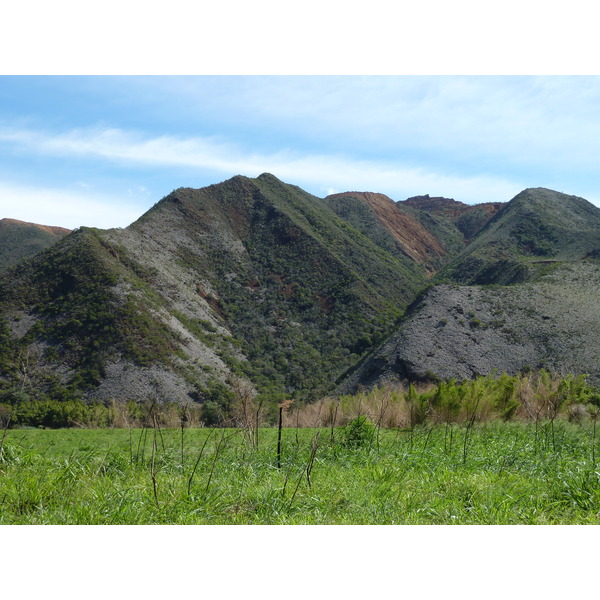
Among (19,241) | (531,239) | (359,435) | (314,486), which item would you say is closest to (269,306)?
(531,239)

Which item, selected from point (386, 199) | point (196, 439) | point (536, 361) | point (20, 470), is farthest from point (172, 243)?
point (386, 199)

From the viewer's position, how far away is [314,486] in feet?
20.5

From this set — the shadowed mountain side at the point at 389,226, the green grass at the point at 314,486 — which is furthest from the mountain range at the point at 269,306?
the shadowed mountain side at the point at 389,226

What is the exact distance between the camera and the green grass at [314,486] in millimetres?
5125

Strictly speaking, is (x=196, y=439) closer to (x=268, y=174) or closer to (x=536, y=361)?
(x=536, y=361)

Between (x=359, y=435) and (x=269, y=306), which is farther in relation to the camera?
(x=269, y=306)

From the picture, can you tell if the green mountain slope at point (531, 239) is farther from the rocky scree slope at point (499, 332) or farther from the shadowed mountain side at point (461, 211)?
the shadowed mountain side at point (461, 211)

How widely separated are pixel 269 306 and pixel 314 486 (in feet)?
151

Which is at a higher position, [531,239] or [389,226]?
[389,226]

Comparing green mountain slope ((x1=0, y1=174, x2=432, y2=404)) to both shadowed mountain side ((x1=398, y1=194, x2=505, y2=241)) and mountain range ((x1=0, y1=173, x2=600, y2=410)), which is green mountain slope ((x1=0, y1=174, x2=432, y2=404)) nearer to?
mountain range ((x1=0, y1=173, x2=600, y2=410))

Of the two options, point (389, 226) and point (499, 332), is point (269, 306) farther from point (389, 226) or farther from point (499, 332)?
point (389, 226)

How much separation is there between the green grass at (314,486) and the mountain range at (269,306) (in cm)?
454

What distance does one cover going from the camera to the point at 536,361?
2811 centimetres

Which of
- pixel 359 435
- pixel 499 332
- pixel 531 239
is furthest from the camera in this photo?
pixel 531 239
